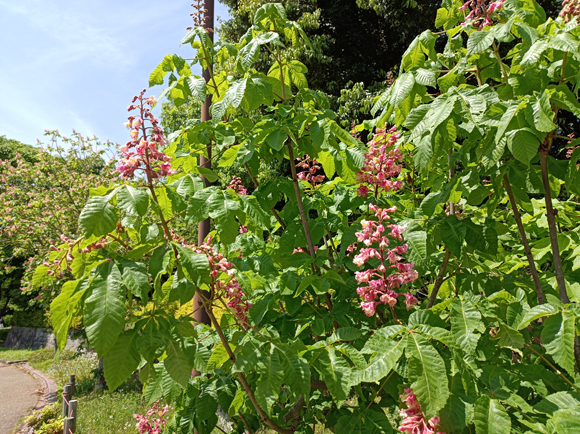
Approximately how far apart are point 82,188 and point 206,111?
8.78 m

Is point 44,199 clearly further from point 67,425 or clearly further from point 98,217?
point 98,217

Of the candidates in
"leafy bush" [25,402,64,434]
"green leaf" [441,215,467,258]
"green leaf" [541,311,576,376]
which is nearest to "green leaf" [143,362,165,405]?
"green leaf" [441,215,467,258]

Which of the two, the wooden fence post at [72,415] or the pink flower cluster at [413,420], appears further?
the wooden fence post at [72,415]

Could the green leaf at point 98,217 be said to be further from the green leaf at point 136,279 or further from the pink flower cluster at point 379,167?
the pink flower cluster at point 379,167

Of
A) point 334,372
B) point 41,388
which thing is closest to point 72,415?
point 334,372

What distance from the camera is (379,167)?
2.14m

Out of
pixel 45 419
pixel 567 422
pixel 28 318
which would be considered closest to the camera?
pixel 567 422

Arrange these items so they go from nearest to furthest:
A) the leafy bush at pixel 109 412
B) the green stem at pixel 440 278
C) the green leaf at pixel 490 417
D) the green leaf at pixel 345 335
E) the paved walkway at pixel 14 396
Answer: the green leaf at pixel 490 417 → the green leaf at pixel 345 335 → the green stem at pixel 440 278 → the leafy bush at pixel 109 412 → the paved walkway at pixel 14 396

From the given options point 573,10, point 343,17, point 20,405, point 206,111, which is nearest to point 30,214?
point 20,405

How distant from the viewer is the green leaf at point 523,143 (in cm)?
139

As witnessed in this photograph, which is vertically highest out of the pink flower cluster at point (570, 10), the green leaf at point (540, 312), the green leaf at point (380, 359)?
the pink flower cluster at point (570, 10)

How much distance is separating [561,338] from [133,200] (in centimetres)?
154

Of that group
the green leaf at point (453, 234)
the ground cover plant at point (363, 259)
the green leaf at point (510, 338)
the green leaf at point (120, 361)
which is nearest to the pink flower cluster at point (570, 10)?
the ground cover plant at point (363, 259)

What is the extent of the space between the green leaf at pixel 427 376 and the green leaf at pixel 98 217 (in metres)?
1.11
